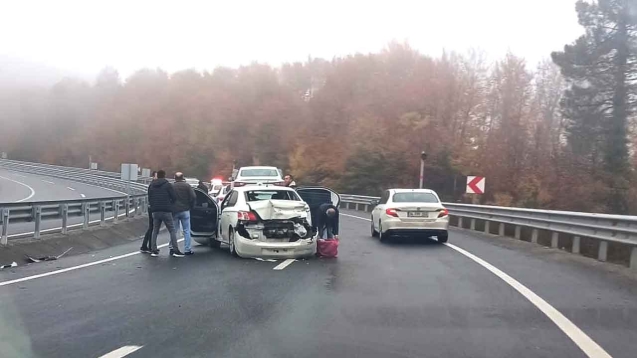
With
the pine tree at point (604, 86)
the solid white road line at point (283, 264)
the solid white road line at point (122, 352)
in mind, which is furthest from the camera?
the pine tree at point (604, 86)

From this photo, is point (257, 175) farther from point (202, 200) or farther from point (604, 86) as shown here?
point (604, 86)

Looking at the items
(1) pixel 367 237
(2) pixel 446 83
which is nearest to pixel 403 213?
(1) pixel 367 237

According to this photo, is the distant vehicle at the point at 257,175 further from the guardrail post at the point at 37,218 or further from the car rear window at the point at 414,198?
the guardrail post at the point at 37,218

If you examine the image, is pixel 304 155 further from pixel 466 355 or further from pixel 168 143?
pixel 466 355

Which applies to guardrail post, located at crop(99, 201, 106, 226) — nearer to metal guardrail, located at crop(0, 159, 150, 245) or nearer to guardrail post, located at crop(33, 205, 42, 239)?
metal guardrail, located at crop(0, 159, 150, 245)

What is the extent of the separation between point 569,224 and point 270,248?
7494 mm

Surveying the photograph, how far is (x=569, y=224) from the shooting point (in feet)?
54.1

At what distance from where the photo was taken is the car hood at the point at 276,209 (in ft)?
45.0

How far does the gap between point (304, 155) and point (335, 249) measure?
159 feet

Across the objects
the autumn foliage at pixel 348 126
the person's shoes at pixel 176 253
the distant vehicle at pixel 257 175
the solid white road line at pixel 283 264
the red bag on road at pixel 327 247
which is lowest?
the person's shoes at pixel 176 253

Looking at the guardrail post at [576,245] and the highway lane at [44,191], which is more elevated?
the guardrail post at [576,245]

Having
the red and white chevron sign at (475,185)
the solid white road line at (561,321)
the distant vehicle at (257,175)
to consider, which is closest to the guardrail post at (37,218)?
the solid white road line at (561,321)

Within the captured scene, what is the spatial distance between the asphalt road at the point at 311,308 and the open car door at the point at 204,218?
6.85 feet

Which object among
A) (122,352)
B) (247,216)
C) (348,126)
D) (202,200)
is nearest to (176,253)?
(202,200)
